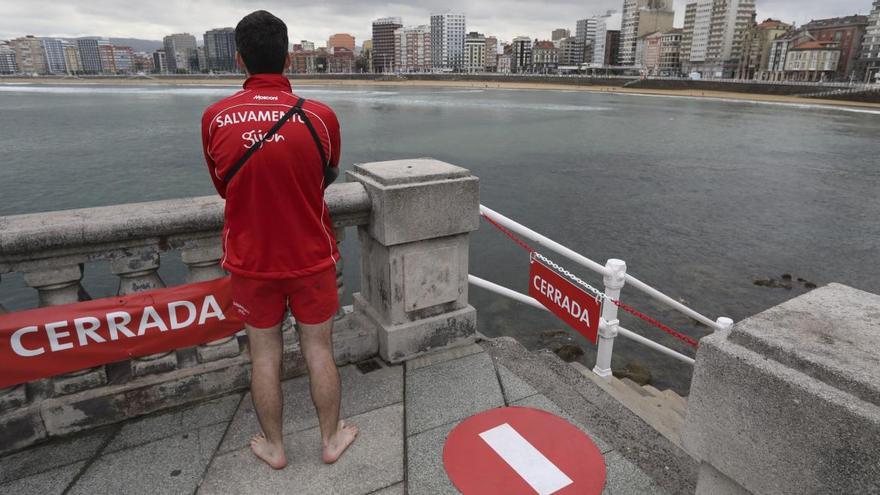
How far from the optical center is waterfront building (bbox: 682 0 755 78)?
153125 millimetres

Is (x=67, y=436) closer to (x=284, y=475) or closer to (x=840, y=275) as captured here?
(x=284, y=475)

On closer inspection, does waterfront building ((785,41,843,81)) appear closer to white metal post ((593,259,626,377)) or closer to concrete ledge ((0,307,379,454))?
white metal post ((593,259,626,377))

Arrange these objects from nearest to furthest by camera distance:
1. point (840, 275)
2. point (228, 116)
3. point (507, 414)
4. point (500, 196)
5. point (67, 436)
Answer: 1. point (228, 116)
2. point (67, 436)
3. point (507, 414)
4. point (840, 275)
5. point (500, 196)

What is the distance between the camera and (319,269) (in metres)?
2.81

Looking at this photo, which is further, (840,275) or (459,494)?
(840,275)

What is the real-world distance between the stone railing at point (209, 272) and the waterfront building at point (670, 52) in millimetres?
187585

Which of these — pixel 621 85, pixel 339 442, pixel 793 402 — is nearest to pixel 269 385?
pixel 339 442

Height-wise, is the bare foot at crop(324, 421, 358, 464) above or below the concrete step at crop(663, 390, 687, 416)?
above

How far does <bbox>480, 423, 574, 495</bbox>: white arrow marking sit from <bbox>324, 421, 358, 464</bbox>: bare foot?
808 millimetres

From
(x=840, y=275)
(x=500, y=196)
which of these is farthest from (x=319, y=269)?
(x=500, y=196)

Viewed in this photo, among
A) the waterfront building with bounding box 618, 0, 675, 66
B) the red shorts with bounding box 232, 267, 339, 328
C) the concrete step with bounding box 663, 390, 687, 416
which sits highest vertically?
the waterfront building with bounding box 618, 0, 675, 66

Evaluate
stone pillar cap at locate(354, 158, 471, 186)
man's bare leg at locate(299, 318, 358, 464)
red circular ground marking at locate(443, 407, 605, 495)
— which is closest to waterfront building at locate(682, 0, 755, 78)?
stone pillar cap at locate(354, 158, 471, 186)

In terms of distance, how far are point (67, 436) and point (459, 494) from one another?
2437 mm

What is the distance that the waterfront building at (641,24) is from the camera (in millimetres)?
192125
